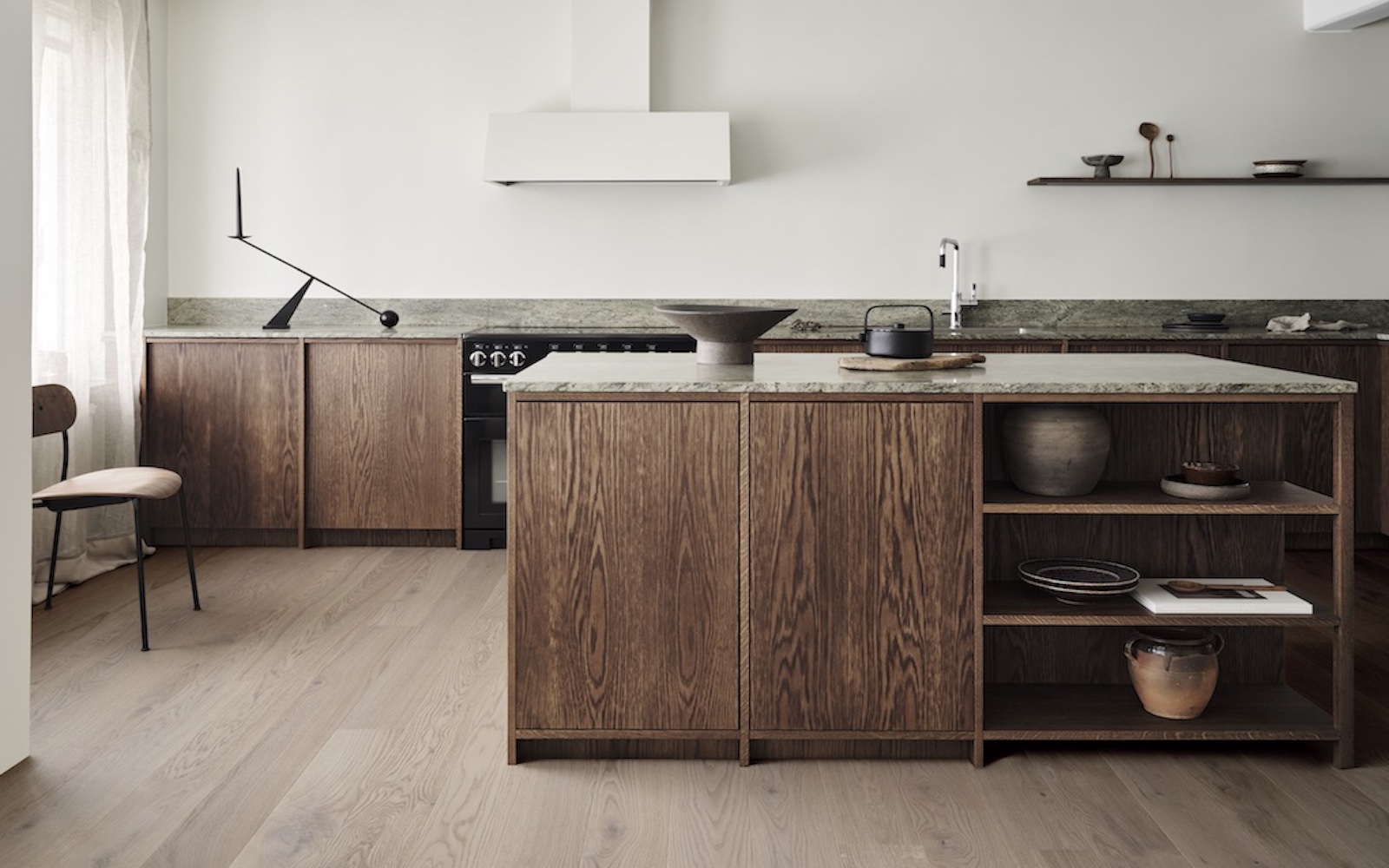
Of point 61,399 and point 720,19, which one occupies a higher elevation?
point 720,19

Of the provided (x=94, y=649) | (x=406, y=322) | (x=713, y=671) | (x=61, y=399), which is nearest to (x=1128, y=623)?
(x=713, y=671)

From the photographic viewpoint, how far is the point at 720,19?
5477 millimetres

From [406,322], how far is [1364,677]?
4.03 metres

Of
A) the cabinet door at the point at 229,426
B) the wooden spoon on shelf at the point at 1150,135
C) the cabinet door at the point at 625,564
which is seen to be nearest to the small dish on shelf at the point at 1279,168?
the wooden spoon on shelf at the point at 1150,135

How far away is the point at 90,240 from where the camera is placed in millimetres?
4730

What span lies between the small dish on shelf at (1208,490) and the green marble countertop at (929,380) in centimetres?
25

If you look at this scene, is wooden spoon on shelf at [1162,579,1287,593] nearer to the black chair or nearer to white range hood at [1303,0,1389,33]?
the black chair

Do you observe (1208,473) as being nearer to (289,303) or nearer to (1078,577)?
(1078,577)

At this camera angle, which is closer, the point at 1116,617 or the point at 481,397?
the point at 1116,617

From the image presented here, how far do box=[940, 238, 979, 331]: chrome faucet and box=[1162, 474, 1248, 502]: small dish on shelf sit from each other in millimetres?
2648

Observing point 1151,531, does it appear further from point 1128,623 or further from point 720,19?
point 720,19

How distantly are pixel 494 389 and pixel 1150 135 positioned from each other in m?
3.09

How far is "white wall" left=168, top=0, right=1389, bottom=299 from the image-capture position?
215 inches

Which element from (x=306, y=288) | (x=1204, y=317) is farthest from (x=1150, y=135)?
(x=306, y=288)
